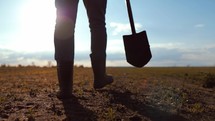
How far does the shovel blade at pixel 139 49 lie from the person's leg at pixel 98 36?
1.23 ft

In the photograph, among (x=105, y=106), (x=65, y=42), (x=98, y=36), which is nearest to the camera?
(x=105, y=106)

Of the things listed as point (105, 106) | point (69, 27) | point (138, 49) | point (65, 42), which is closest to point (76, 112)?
point (105, 106)

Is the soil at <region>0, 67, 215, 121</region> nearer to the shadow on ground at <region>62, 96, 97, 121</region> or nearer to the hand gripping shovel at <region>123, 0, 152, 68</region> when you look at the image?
the shadow on ground at <region>62, 96, 97, 121</region>

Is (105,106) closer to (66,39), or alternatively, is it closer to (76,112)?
(76,112)

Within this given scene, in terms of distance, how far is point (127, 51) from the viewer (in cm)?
587

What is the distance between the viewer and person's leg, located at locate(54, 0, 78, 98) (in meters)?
5.51

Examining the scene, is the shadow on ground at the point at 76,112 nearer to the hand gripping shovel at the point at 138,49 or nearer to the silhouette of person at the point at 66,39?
the silhouette of person at the point at 66,39

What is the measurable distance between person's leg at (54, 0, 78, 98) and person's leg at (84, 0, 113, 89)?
316 millimetres

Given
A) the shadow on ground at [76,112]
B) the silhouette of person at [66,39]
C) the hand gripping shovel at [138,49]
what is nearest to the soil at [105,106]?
the shadow on ground at [76,112]

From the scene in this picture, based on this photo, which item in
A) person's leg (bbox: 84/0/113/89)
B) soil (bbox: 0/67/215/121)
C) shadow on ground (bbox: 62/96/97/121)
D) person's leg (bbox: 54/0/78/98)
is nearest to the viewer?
shadow on ground (bbox: 62/96/97/121)

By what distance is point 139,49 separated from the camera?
5797 millimetres

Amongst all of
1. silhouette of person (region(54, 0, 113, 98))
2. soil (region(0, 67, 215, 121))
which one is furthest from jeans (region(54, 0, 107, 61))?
soil (region(0, 67, 215, 121))

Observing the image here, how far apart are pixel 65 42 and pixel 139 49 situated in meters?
1.03

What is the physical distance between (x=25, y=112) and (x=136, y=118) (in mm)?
1243
